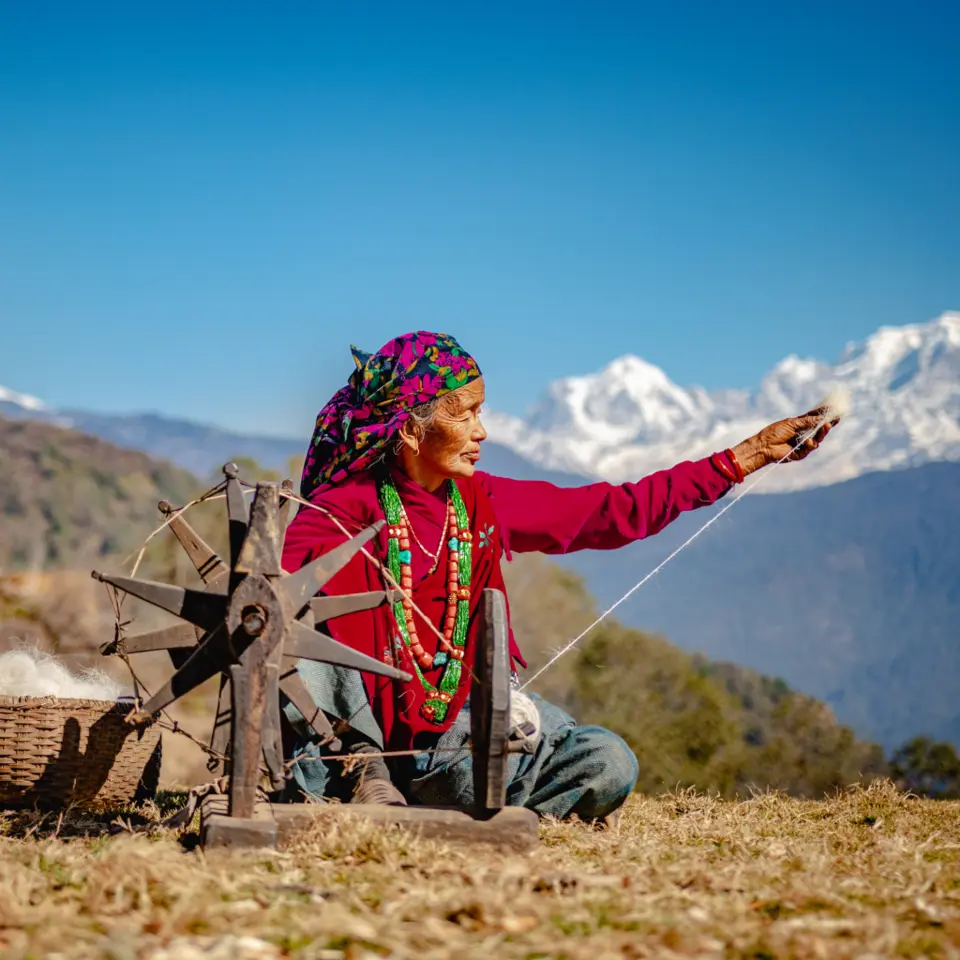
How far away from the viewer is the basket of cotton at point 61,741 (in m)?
5.54

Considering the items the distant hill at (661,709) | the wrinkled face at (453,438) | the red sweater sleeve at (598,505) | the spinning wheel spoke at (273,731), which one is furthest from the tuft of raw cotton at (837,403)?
the distant hill at (661,709)

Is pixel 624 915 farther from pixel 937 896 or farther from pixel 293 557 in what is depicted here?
pixel 293 557

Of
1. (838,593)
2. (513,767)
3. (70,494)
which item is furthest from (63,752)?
(838,593)

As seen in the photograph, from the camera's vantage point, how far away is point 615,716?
116 ft

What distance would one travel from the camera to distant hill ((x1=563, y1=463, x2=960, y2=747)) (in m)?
163

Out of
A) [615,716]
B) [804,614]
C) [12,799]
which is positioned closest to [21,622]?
[615,716]

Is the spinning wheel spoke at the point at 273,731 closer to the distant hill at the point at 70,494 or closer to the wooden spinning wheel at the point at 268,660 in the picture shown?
the wooden spinning wheel at the point at 268,660

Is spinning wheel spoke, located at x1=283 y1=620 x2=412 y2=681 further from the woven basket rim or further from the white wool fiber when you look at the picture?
the woven basket rim

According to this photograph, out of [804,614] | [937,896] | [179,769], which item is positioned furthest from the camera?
[804,614]

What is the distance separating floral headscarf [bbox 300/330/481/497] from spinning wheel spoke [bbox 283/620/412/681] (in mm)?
1378

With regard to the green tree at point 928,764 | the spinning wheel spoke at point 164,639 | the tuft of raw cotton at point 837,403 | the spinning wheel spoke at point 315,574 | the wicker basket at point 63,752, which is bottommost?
the green tree at point 928,764

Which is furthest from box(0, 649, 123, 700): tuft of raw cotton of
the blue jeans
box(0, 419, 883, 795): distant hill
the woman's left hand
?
box(0, 419, 883, 795): distant hill

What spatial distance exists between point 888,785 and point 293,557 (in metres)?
3.68

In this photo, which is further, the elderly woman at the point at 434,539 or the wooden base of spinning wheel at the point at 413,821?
the elderly woman at the point at 434,539
